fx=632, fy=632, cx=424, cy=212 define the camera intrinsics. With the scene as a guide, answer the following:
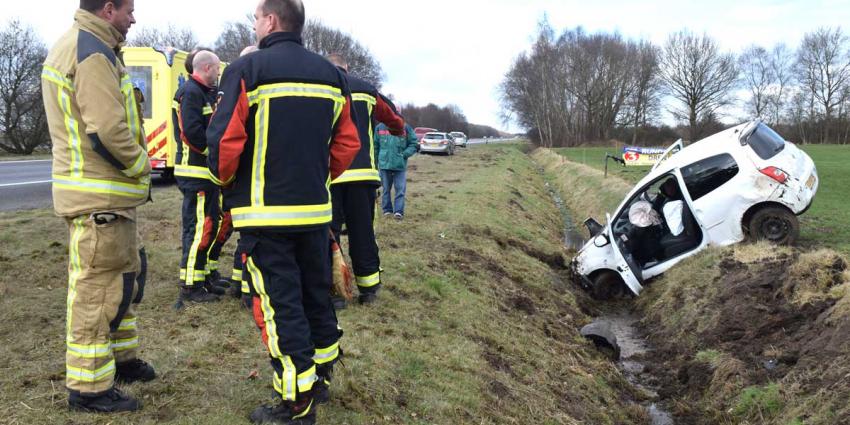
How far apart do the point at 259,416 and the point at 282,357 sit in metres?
0.45

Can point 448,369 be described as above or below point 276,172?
below

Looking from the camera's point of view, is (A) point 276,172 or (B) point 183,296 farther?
(B) point 183,296

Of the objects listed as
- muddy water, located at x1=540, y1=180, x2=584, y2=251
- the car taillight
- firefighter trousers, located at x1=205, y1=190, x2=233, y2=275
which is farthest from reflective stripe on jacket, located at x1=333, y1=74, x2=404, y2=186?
muddy water, located at x1=540, y1=180, x2=584, y2=251

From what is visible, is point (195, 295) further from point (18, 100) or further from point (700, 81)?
point (700, 81)

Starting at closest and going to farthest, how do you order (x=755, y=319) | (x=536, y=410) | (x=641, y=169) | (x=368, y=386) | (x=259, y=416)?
(x=259, y=416) < (x=368, y=386) < (x=536, y=410) < (x=755, y=319) < (x=641, y=169)

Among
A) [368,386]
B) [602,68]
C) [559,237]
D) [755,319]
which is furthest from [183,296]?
[602,68]

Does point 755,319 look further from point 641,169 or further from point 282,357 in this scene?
point 641,169

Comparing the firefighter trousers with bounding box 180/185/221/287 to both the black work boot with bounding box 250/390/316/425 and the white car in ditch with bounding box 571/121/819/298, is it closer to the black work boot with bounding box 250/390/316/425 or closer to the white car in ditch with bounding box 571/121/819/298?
the black work boot with bounding box 250/390/316/425

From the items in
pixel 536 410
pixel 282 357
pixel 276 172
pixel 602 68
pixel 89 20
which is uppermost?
pixel 602 68

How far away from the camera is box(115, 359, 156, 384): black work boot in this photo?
390 cm

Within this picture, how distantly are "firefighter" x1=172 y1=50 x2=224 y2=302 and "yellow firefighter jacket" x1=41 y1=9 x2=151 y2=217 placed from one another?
5.30 feet

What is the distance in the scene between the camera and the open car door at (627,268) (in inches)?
358

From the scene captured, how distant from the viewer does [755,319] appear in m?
6.65

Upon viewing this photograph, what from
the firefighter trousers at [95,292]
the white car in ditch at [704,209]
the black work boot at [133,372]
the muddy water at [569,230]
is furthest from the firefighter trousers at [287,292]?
the muddy water at [569,230]
